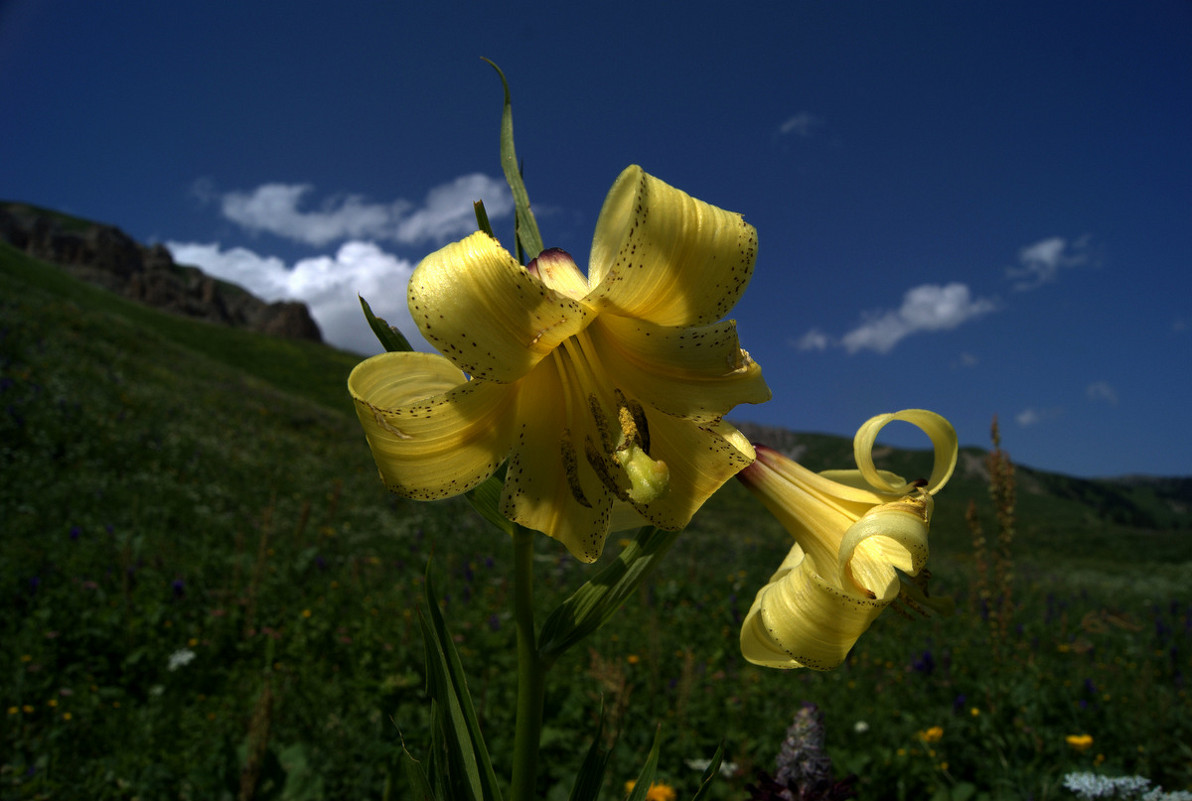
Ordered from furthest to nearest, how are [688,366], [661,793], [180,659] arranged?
[180,659] → [661,793] → [688,366]

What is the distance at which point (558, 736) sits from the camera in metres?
2.86

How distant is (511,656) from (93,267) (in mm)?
127804

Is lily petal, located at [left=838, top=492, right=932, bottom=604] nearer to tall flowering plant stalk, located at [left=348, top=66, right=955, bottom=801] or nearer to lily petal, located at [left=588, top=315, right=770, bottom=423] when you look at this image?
tall flowering plant stalk, located at [left=348, top=66, right=955, bottom=801]

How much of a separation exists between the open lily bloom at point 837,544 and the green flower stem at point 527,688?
37 centimetres

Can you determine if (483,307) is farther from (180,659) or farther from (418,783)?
(180,659)

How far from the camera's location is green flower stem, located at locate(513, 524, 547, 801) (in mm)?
1146

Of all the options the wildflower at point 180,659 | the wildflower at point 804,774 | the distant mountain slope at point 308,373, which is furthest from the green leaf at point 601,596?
the distant mountain slope at point 308,373

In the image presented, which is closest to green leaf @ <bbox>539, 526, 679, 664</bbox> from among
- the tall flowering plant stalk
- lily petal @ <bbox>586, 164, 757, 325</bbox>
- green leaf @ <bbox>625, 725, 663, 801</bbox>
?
Answer: the tall flowering plant stalk

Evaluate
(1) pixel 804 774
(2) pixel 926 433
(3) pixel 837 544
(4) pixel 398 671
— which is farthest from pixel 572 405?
(4) pixel 398 671

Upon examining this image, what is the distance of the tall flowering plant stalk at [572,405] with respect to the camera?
0.83m

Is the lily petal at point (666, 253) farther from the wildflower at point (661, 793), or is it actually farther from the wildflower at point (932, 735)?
the wildflower at point (932, 735)

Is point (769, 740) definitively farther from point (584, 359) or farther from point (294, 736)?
point (584, 359)

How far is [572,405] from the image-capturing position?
112 centimetres

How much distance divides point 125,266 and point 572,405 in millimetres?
132040
